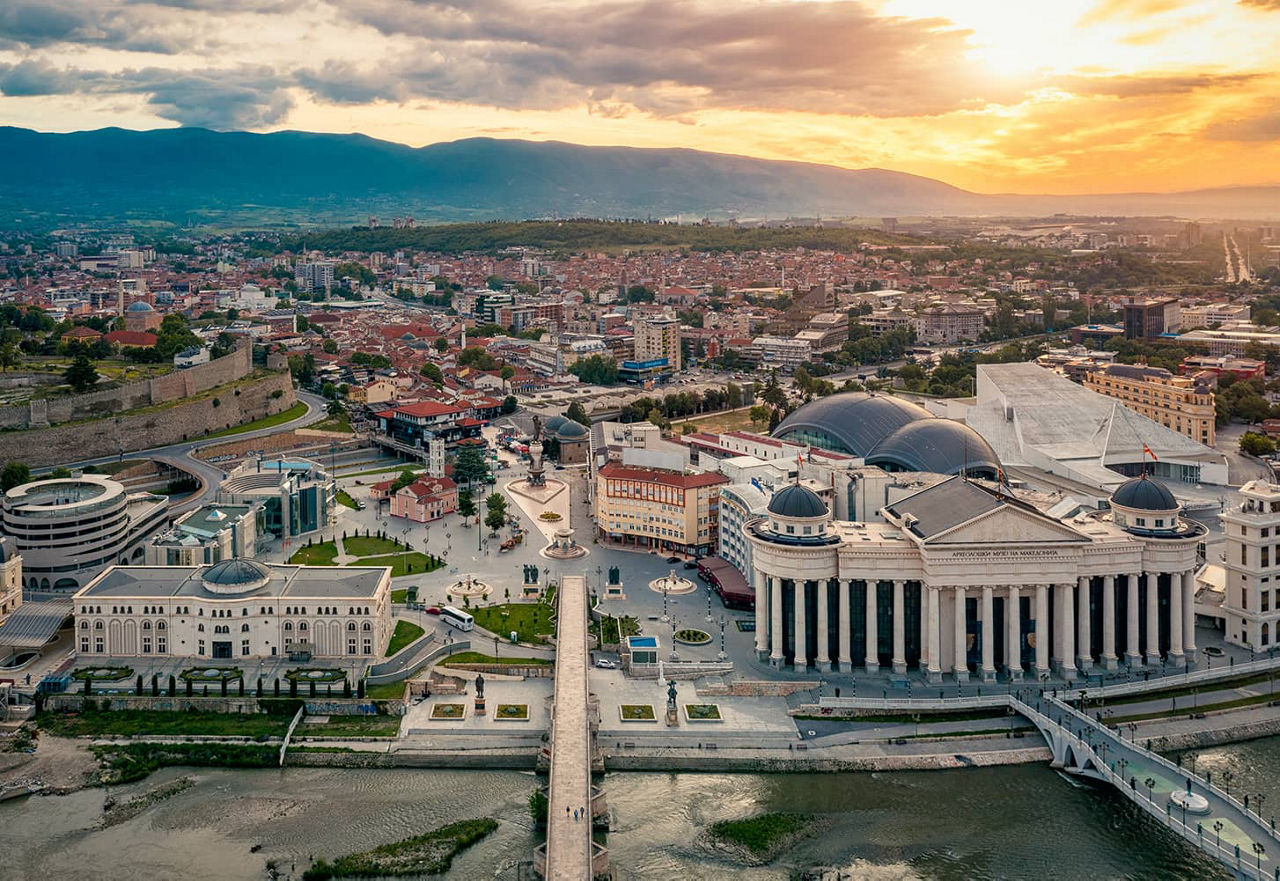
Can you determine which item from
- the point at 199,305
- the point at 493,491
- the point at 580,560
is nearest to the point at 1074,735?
the point at 580,560

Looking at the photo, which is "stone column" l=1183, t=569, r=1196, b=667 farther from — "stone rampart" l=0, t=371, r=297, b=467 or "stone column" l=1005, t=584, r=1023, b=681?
"stone rampart" l=0, t=371, r=297, b=467

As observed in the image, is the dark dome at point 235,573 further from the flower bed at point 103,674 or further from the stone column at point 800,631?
the stone column at point 800,631

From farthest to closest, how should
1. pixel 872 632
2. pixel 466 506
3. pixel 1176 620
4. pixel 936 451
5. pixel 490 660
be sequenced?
1. pixel 466 506
2. pixel 936 451
3. pixel 490 660
4. pixel 1176 620
5. pixel 872 632

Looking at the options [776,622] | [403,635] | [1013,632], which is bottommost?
[403,635]

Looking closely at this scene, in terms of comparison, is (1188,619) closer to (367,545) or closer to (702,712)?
(702,712)

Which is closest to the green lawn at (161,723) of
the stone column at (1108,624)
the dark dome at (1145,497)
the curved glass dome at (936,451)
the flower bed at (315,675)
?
the flower bed at (315,675)

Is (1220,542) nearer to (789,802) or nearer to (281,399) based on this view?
(789,802)

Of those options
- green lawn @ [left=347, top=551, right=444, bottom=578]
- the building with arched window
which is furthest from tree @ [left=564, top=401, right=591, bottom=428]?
the building with arched window

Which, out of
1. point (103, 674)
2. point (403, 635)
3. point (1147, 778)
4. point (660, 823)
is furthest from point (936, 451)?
point (103, 674)
